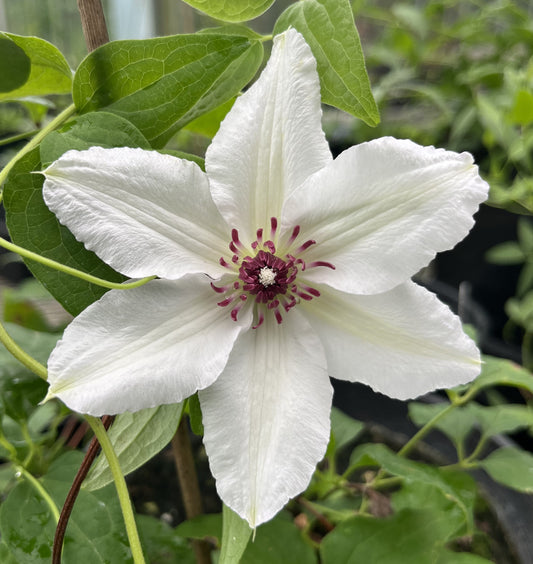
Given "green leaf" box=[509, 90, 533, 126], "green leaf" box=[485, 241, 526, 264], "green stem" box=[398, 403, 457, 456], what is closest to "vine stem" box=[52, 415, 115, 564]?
"green stem" box=[398, 403, 457, 456]

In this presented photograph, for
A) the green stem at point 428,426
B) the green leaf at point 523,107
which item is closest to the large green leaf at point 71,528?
the green stem at point 428,426

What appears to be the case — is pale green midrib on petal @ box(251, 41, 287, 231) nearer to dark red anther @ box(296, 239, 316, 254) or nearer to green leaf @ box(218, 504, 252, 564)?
dark red anther @ box(296, 239, 316, 254)

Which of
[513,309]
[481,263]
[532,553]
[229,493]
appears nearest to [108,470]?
[229,493]

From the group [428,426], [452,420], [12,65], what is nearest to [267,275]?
[12,65]

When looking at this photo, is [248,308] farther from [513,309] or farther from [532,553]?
[513,309]

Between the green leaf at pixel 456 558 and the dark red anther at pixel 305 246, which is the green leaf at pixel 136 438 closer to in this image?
the dark red anther at pixel 305 246
